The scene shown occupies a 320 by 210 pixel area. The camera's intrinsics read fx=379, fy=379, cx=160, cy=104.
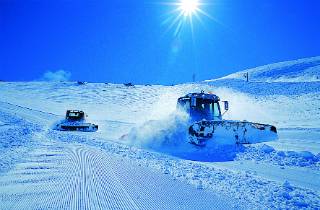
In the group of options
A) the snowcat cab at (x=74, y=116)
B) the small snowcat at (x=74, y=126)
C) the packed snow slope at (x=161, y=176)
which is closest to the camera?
the packed snow slope at (x=161, y=176)

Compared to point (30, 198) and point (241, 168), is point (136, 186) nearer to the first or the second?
point (30, 198)

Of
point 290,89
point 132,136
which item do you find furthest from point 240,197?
point 290,89

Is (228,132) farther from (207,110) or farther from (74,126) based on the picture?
(74,126)

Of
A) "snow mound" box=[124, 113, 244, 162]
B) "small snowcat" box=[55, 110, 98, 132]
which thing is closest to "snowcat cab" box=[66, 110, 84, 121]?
"small snowcat" box=[55, 110, 98, 132]

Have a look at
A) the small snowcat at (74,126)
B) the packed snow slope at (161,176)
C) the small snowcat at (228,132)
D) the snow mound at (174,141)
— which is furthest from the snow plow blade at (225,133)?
the small snowcat at (74,126)

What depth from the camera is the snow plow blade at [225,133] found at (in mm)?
12062

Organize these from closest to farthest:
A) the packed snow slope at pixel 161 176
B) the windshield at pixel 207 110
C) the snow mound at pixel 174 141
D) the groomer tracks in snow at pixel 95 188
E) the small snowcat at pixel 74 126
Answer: the groomer tracks in snow at pixel 95 188 < the packed snow slope at pixel 161 176 < the snow mound at pixel 174 141 < the windshield at pixel 207 110 < the small snowcat at pixel 74 126

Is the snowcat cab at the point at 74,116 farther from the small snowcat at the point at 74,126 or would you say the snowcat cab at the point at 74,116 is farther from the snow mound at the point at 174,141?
the snow mound at the point at 174,141

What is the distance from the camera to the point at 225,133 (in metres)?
12.3

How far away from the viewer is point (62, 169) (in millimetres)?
7352

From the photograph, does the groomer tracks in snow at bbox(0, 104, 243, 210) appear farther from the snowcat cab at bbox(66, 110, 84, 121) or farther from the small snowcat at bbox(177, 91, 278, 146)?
the snowcat cab at bbox(66, 110, 84, 121)

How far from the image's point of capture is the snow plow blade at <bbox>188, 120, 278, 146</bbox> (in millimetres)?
12062

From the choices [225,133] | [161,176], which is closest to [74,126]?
[225,133]

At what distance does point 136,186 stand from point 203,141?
20.4 feet
